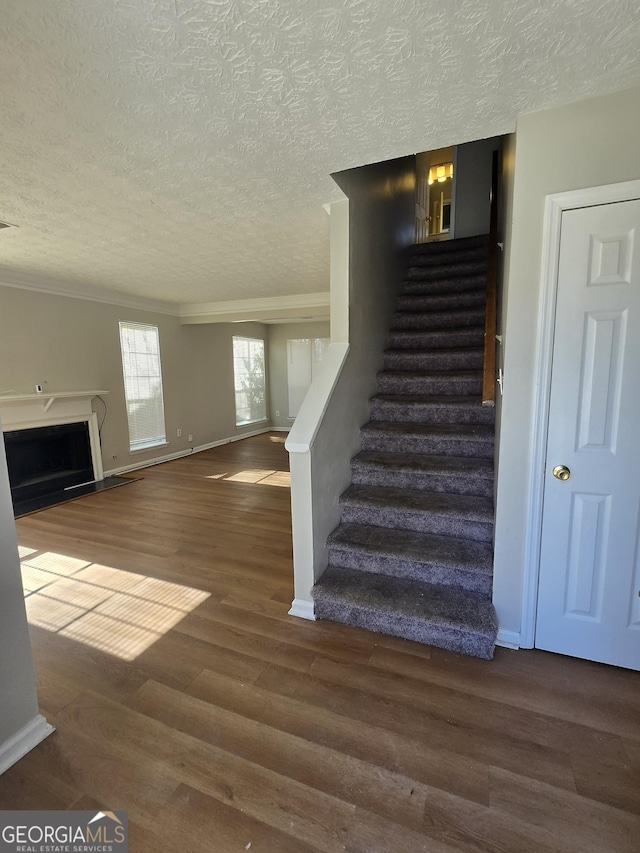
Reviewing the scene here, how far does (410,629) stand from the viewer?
194cm

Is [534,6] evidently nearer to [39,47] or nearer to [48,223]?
[39,47]

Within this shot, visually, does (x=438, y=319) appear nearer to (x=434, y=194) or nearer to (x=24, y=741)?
(x=24, y=741)

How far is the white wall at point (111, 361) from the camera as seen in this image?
4086 mm

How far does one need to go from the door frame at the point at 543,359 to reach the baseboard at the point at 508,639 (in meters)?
0.02

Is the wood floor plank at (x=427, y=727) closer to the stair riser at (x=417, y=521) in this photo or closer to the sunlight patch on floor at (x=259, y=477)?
the stair riser at (x=417, y=521)

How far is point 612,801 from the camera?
1218mm

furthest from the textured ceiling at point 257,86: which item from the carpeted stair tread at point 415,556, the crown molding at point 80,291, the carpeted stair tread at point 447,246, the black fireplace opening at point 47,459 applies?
the black fireplace opening at point 47,459

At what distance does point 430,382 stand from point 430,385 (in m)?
0.03

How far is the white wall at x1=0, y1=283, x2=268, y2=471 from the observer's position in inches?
161

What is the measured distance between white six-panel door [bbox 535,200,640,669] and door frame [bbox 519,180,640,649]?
0.03 m

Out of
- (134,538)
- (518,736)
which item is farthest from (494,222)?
(134,538)

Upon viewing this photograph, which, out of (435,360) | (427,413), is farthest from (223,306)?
(427,413)

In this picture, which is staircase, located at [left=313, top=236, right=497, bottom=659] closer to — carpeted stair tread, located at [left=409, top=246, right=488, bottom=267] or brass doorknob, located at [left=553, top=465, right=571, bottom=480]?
brass doorknob, located at [left=553, top=465, right=571, bottom=480]

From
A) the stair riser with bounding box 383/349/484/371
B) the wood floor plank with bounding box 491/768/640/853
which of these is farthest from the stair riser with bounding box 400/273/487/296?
the wood floor plank with bounding box 491/768/640/853
